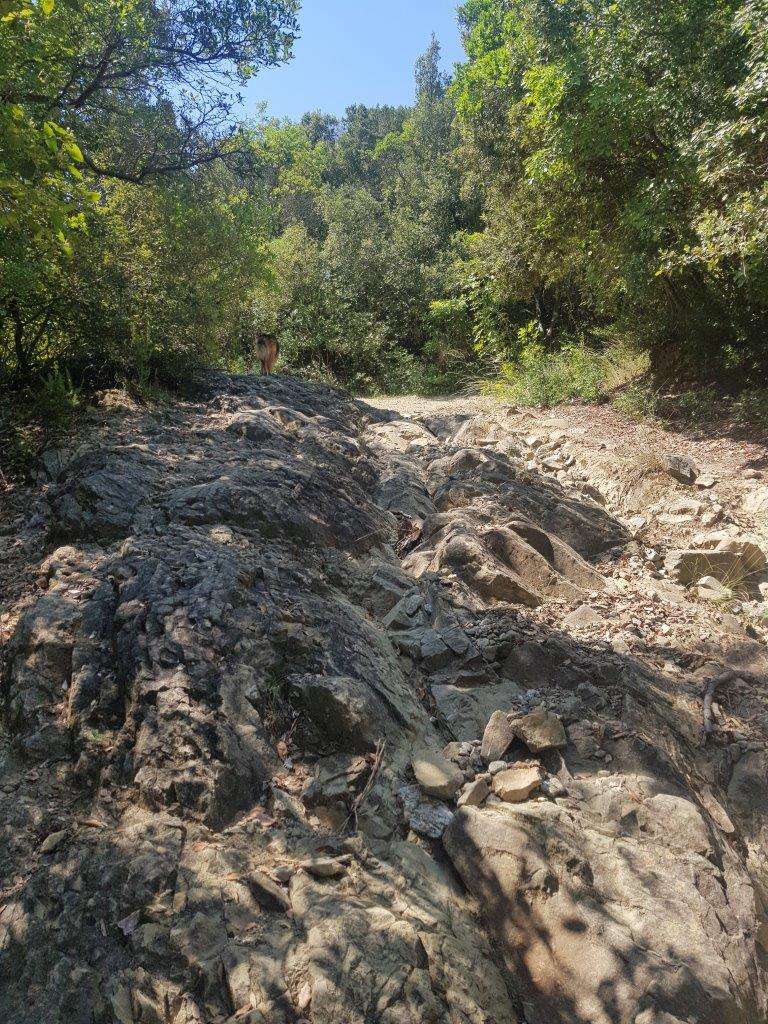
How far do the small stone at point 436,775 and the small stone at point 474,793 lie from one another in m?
0.04

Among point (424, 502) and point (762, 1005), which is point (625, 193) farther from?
point (762, 1005)

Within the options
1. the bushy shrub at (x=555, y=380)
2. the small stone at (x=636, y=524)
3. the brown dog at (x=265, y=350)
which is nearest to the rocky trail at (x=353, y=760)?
the small stone at (x=636, y=524)

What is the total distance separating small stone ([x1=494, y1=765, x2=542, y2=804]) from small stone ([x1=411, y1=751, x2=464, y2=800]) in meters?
0.17

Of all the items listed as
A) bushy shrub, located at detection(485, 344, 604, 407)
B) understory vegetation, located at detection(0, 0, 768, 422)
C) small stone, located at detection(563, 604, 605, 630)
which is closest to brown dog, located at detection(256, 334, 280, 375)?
understory vegetation, located at detection(0, 0, 768, 422)

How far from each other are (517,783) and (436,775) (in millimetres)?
356

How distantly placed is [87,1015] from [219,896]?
0.46 m

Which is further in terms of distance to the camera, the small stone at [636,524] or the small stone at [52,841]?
the small stone at [636,524]

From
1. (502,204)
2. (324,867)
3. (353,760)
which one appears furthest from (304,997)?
(502,204)

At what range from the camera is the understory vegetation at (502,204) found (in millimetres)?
5266

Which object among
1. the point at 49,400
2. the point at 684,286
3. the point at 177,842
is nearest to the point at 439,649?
the point at 177,842

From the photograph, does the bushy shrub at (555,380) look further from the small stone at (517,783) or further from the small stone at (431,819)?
the small stone at (431,819)

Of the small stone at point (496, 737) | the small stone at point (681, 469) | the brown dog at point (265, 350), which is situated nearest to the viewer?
the small stone at point (496, 737)

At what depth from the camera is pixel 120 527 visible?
3873mm

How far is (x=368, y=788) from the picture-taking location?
266 centimetres
